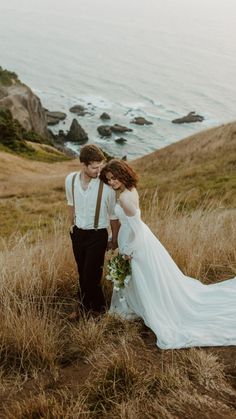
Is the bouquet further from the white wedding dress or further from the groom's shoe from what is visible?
the groom's shoe

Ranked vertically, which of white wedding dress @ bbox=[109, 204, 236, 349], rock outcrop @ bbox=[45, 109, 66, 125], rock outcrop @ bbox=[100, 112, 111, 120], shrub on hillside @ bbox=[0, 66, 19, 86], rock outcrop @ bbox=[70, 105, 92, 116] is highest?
white wedding dress @ bbox=[109, 204, 236, 349]

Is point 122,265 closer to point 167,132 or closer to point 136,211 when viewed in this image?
point 136,211

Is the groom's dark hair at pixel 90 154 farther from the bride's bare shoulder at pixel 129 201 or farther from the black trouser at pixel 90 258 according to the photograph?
the black trouser at pixel 90 258

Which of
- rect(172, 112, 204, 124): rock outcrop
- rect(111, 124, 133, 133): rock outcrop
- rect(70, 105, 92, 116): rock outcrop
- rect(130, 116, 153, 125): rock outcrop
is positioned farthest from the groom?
rect(70, 105, 92, 116): rock outcrop

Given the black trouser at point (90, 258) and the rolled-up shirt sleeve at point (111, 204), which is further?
the black trouser at point (90, 258)

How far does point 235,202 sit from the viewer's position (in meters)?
16.0

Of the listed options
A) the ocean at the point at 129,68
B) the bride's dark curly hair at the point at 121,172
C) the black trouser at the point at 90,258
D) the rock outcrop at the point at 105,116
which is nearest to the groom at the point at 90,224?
the black trouser at the point at 90,258

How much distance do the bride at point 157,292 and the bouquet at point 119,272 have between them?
9 cm

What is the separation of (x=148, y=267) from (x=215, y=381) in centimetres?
182

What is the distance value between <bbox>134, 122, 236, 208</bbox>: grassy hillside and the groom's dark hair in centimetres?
1124

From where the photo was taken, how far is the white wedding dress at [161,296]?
17.8 ft

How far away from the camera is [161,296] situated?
564 centimetres

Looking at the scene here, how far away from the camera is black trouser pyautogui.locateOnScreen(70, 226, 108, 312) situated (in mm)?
5602

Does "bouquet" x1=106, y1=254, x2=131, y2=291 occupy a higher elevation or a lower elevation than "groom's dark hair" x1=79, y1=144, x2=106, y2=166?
lower
